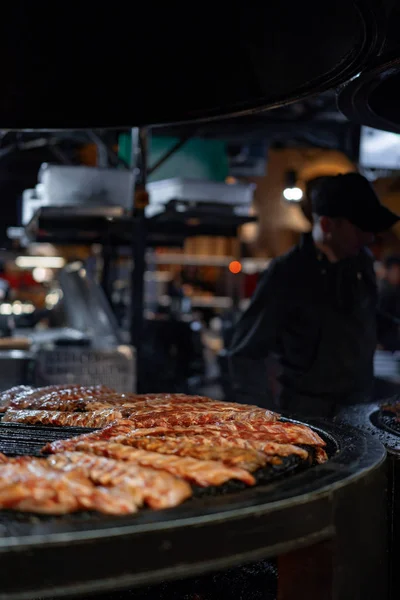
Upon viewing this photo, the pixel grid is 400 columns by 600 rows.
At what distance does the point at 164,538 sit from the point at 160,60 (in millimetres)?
2589

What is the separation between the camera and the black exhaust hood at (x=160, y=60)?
10.7ft

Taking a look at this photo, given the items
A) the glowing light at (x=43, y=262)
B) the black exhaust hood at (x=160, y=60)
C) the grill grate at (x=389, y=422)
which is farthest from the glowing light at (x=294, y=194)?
the glowing light at (x=43, y=262)

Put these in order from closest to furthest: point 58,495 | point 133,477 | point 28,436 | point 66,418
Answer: point 58,495 < point 133,477 < point 28,436 < point 66,418

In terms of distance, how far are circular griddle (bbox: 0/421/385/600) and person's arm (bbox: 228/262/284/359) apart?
2522 millimetres

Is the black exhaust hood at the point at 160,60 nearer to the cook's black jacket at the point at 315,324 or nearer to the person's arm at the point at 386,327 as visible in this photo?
the cook's black jacket at the point at 315,324

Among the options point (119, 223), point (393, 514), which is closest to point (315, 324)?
point (393, 514)

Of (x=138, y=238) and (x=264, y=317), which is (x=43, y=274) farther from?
(x=264, y=317)

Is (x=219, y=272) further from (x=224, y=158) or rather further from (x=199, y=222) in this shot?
(x=199, y=222)

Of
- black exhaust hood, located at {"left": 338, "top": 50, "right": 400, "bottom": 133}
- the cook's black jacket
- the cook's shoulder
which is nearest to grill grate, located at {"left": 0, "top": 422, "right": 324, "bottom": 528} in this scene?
black exhaust hood, located at {"left": 338, "top": 50, "right": 400, "bottom": 133}

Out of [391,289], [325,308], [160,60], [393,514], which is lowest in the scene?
[393,514]

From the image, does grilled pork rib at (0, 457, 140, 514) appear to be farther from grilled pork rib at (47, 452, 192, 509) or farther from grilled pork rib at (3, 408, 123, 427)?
grilled pork rib at (3, 408, 123, 427)

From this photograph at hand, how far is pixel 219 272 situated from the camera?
16953mm

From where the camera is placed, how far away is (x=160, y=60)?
3656 mm

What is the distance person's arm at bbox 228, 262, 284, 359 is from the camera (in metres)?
4.82
